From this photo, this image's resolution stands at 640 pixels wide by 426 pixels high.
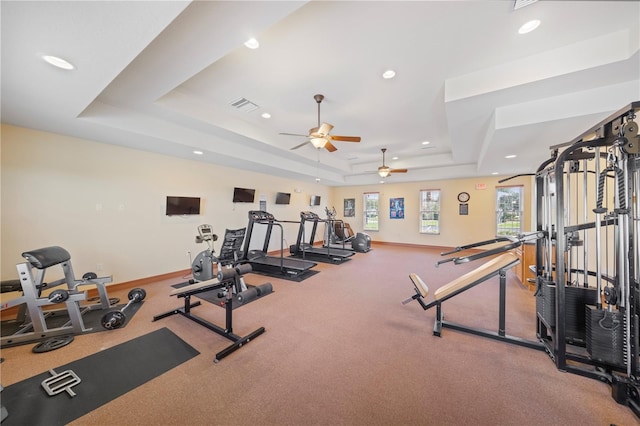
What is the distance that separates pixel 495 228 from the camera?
24.3 feet

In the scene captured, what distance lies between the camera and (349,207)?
409 inches

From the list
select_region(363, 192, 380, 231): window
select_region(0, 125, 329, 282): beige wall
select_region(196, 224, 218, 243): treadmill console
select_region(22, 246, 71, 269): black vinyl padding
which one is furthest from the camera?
select_region(363, 192, 380, 231): window

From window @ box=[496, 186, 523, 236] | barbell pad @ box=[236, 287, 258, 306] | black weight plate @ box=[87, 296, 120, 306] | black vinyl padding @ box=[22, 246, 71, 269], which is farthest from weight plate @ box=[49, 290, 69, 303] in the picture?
window @ box=[496, 186, 523, 236]

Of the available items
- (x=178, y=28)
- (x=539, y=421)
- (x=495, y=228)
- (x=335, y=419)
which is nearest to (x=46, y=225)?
(x=178, y=28)

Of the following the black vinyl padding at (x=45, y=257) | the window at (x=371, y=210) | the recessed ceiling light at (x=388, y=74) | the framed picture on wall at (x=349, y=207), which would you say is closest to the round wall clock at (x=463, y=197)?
the window at (x=371, y=210)

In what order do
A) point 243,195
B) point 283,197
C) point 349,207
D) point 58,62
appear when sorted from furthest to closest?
point 349,207 → point 283,197 → point 243,195 → point 58,62

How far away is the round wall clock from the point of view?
7.84m

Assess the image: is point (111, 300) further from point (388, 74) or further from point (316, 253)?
point (388, 74)

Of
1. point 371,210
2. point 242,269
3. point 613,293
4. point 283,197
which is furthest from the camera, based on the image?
point 371,210

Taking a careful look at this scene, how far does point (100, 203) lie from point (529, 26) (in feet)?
20.8

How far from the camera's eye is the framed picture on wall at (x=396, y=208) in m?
9.11

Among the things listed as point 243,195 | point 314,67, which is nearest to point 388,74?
point 314,67

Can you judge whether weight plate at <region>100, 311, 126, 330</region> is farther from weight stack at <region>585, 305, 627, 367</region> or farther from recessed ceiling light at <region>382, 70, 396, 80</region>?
weight stack at <region>585, 305, 627, 367</region>

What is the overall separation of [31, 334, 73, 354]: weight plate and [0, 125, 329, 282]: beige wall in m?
1.74
